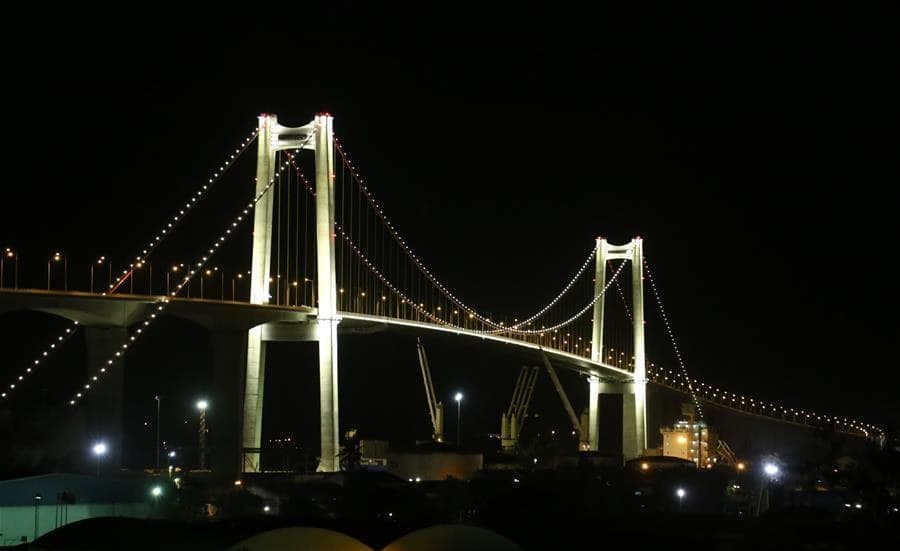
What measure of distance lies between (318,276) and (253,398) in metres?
5.56

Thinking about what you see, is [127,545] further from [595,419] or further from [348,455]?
[595,419]

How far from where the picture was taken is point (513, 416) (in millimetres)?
117438

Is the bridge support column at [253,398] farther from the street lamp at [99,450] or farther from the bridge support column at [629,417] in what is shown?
the bridge support column at [629,417]

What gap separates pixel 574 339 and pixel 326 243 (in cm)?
4406

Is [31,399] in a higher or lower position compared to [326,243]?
lower

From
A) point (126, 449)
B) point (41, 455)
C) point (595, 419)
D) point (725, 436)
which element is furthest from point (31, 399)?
point (725, 436)

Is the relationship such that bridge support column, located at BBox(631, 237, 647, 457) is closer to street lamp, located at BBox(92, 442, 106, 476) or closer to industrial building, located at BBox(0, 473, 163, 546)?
street lamp, located at BBox(92, 442, 106, 476)

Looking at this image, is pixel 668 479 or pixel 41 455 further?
pixel 668 479

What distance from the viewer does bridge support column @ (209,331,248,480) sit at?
5647cm

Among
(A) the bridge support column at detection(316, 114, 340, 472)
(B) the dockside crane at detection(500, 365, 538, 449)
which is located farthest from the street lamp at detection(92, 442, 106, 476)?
(B) the dockside crane at detection(500, 365, 538, 449)

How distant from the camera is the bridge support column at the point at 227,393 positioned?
56469mm

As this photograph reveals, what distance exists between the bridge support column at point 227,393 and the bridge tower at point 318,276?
4.17ft

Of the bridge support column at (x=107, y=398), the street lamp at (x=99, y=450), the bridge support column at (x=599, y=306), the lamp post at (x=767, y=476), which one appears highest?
the bridge support column at (x=599, y=306)

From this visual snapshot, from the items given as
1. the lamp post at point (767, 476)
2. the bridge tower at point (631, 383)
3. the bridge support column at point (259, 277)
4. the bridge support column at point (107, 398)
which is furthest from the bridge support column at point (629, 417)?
the bridge support column at point (107, 398)
